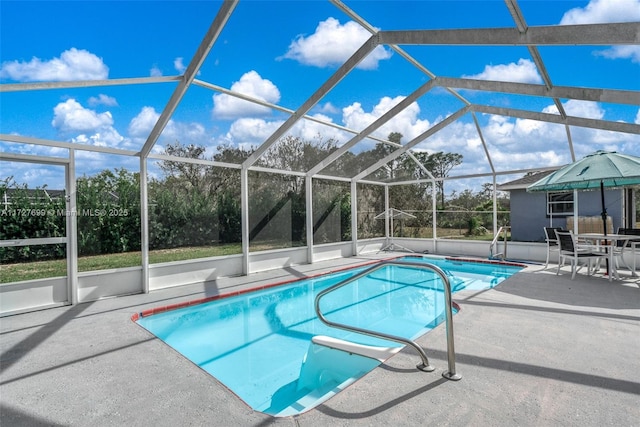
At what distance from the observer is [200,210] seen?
24.8 ft

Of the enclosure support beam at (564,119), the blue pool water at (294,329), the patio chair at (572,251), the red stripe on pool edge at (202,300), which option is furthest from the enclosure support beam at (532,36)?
the red stripe on pool edge at (202,300)

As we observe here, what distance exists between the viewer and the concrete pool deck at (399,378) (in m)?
2.41

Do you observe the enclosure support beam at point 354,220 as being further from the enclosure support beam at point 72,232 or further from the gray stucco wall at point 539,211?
the enclosure support beam at point 72,232

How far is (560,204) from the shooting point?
12.1m

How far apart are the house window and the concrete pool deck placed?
323 inches

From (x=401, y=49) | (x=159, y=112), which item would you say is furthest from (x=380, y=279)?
(x=159, y=112)

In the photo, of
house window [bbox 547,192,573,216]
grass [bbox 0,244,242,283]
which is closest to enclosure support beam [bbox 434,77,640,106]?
grass [bbox 0,244,242,283]

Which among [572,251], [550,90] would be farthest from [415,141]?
[572,251]

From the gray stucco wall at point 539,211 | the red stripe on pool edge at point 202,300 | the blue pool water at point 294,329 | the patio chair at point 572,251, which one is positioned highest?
the gray stucco wall at point 539,211

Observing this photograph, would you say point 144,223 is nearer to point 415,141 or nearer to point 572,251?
point 415,141

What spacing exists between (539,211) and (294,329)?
457 inches

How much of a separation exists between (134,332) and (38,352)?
0.96 meters

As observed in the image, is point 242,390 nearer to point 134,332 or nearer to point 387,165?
point 134,332

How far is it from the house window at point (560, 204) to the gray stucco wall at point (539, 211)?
168 millimetres
